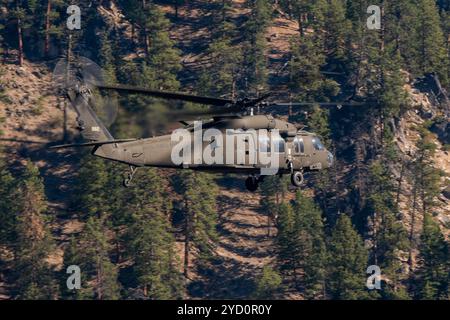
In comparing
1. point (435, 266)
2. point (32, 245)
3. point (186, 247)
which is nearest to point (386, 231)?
point (435, 266)

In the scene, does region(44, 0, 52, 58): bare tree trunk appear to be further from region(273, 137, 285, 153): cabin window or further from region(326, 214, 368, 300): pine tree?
region(273, 137, 285, 153): cabin window

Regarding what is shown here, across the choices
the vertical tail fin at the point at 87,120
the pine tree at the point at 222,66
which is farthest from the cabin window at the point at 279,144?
the pine tree at the point at 222,66

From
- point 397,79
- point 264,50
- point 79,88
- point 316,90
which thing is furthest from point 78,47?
point 79,88

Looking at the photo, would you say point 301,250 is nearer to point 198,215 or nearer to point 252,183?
point 198,215

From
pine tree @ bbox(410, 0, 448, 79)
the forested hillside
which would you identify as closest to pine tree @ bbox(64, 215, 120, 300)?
the forested hillside

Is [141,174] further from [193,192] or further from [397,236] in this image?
[397,236]

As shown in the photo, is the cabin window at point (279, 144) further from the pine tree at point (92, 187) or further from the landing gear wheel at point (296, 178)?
the pine tree at point (92, 187)
